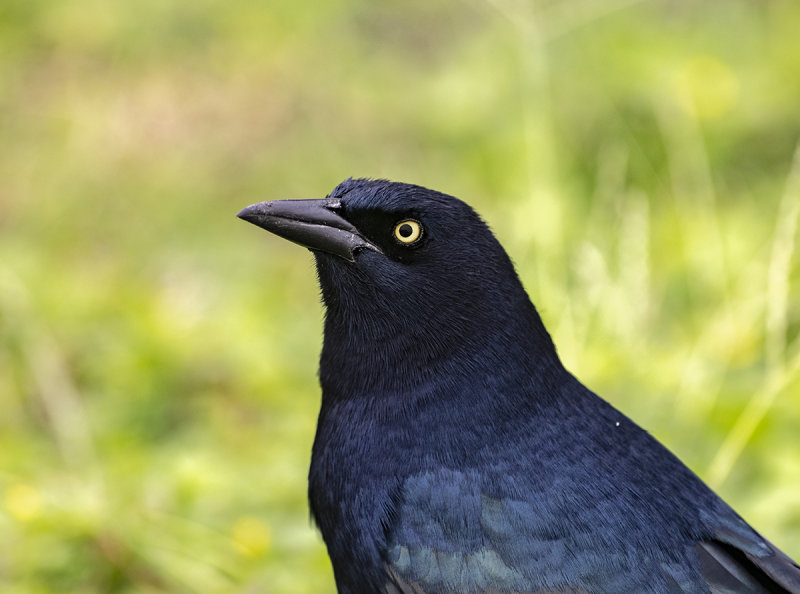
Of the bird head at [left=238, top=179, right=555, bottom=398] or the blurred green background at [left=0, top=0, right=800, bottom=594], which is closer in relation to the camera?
the bird head at [left=238, top=179, right=555, bottom=398]

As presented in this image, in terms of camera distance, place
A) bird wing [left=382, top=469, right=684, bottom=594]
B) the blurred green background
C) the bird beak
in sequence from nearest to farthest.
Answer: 1. bird wing [left=382, top=469, right=684, bottom=594]
2. the bird beak
3. the blurred green background

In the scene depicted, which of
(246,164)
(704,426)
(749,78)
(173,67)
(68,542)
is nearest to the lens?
(68,542)

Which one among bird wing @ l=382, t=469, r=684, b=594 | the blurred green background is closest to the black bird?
bird wing @ l=382, t=469, r=684, b=594

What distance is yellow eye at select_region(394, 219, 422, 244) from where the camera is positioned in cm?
256

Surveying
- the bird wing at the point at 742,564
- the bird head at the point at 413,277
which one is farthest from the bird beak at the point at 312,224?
the bird wing at the point at 742,564

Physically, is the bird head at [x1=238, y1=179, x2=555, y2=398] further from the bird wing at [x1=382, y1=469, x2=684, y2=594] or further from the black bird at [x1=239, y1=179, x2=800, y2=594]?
the bird wing at [x1=382, y1=469, x2=684, y2=594]

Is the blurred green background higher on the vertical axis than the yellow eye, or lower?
higher

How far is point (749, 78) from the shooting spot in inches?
230

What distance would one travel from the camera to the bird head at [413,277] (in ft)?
8.39

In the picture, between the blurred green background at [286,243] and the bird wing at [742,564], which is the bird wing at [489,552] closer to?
the bird wing at [742,564]

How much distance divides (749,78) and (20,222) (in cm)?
397

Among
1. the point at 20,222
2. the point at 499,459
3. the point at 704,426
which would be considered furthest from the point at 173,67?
the point at 499,459

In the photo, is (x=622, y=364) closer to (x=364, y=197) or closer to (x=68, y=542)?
(x=364, y=197)

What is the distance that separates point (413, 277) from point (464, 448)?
0.42 m
